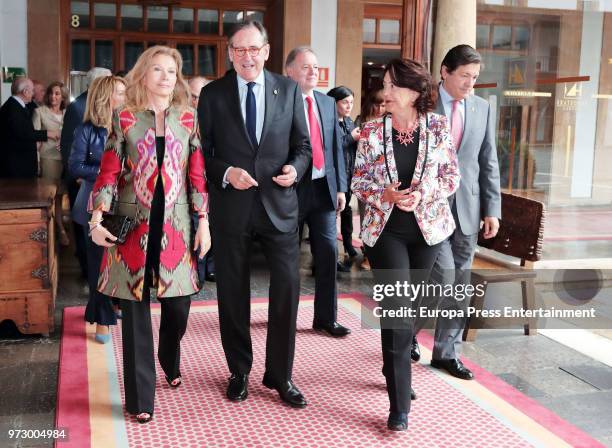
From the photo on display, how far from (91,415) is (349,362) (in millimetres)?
1422

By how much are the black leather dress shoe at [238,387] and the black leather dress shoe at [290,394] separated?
13cm

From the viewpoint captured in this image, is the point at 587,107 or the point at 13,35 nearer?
the point at 587,107

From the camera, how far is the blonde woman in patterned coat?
3.17m

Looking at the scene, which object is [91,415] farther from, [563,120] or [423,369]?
[563,120]

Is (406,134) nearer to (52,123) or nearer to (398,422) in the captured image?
(398,422)

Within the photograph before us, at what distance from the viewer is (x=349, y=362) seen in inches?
161

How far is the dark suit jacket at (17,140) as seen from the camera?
22.9 feet

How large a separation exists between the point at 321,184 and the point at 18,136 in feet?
12.5

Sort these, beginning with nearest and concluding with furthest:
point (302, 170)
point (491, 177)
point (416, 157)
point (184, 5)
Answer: point (416, 157), point (302, 170), point (491, 177), point (184, 5)

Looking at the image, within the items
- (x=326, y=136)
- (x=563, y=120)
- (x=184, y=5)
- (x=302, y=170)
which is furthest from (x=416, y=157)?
(x=184, y=5)

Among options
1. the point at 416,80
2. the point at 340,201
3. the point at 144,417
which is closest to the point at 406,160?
the point at 416,80

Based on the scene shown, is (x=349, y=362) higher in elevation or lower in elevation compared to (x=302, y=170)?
lower

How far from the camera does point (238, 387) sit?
11.6ft

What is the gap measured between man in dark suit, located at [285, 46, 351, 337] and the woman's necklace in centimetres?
112
